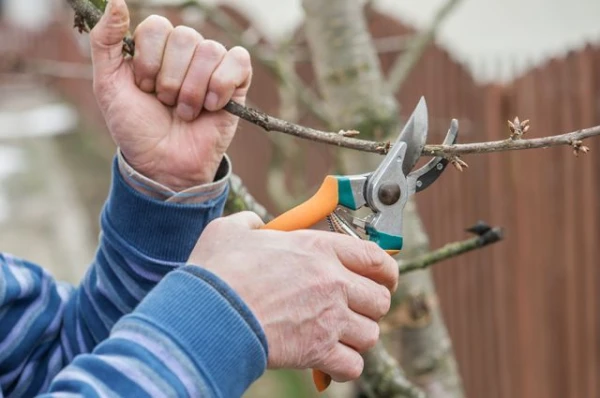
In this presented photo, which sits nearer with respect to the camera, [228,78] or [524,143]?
[524,143]

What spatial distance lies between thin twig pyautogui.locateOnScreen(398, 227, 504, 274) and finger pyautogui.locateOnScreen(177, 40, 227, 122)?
534 mm

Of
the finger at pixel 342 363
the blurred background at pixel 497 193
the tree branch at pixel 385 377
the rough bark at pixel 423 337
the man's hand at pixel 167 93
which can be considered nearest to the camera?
the finger at pixel 342 363

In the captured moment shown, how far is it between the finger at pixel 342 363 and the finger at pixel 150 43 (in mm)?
554

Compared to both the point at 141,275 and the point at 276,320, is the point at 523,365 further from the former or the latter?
the point at 276,320

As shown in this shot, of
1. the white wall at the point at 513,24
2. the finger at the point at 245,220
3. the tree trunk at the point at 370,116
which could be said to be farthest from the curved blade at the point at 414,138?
the white wall at the point at 513,24

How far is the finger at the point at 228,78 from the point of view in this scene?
4.51ft

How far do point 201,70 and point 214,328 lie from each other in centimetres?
50

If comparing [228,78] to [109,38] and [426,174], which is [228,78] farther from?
[426,174]

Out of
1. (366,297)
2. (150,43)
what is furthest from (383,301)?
(150,43)

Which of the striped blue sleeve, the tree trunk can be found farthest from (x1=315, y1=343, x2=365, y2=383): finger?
the tree trunk

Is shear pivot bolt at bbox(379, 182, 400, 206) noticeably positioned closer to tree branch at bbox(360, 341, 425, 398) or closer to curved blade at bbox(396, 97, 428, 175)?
curved blade at bbox(396, 97, 428, 175)

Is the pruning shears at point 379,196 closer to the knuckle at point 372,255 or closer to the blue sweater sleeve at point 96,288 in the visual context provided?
the knuckle at point 372,255

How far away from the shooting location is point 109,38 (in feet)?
4.48

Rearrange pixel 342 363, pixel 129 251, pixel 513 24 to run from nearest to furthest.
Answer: pixel 342 363 → pixel 129 251 → pixel 513 24
